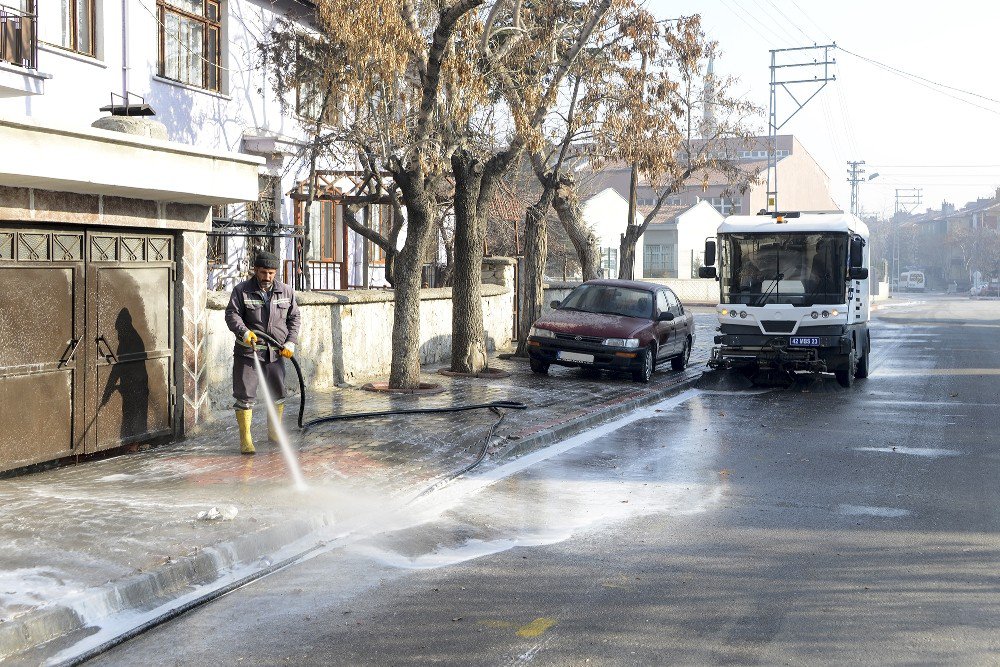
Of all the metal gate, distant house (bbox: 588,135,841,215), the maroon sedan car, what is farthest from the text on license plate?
distant house (bbox: 588,135,841,215)

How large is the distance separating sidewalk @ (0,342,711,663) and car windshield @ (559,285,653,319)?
4.66m

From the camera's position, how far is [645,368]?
16.9 metres

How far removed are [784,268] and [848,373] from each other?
2005mm

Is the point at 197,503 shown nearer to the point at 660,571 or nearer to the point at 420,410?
the point at 660,571

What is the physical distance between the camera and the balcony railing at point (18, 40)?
1445cm

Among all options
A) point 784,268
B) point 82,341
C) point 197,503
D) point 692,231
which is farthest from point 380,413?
point 692,231

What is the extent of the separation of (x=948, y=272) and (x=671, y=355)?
123185 millimetres

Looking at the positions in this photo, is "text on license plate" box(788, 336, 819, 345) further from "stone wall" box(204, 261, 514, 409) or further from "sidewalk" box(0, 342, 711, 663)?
"stone wall" box(204, 261, 514, 409)

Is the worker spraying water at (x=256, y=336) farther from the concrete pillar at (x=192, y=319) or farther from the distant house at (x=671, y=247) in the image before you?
the distant house at (x=671, y=247)

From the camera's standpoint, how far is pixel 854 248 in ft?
56.8

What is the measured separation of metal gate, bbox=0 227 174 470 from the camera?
28.1 feet

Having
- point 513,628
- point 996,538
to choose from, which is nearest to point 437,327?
point 996,538

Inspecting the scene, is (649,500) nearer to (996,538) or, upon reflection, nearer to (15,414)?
(996,538)

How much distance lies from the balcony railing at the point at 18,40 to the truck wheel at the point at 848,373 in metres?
12.9
